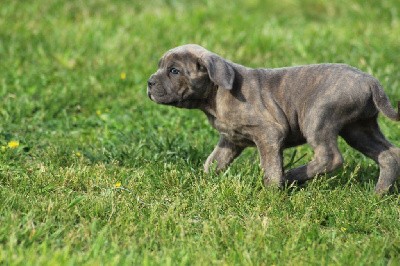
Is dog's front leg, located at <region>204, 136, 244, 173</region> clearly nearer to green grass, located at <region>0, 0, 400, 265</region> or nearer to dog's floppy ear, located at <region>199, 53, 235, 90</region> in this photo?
green grass, located at <region>0, 0, 400, 265</region>

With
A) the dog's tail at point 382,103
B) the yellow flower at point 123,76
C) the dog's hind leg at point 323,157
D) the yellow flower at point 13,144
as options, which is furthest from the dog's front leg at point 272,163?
the yellow flower at point 123,76

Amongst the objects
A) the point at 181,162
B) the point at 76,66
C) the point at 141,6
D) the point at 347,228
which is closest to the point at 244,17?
the point at 141,6

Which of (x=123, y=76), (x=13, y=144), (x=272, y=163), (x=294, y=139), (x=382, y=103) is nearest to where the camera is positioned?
(x=382, y=103)

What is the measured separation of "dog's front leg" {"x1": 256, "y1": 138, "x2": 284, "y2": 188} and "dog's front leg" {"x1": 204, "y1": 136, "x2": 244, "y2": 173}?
55 cm

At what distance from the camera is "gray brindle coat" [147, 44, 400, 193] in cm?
641

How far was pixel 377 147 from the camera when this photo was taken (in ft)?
22.4

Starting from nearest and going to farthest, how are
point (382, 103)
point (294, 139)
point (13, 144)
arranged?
point (382, 103) < point (294, 139) < point (13, 144)

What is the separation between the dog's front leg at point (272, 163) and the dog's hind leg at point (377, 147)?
665 millimetres

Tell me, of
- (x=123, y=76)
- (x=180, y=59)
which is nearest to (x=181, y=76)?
(x=180, y=59)

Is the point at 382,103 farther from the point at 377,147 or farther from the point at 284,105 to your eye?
the point at 284,105

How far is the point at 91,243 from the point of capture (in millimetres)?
5418

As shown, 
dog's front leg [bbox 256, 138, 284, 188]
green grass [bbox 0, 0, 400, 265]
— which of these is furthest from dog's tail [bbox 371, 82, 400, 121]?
dog's front leg [bbox 256, 138, 284, 188]

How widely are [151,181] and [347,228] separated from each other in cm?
164

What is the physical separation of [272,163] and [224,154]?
2.13 feet
